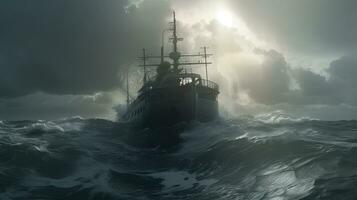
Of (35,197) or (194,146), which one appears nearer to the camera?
(35,197)

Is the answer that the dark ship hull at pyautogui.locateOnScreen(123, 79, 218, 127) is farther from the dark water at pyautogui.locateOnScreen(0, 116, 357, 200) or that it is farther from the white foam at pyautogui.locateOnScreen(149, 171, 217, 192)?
the white foam at pyautogui.locateOnScreen(149, 171, 217, 192)

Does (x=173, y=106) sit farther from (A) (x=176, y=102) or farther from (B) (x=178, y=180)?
(B) (x=178, y=180)

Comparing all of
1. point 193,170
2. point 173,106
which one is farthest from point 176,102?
point 193,170

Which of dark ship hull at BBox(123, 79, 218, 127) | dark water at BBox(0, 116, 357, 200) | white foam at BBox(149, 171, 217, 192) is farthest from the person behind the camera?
dark ship hull at BBox(123, 79, 218, 127)

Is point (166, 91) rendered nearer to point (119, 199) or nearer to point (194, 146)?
point (194, 146)

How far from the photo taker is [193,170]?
71.6 feet

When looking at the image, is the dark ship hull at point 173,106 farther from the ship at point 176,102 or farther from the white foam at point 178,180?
the white foam at point 178,180

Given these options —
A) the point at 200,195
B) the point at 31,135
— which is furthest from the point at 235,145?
the point at 31,135

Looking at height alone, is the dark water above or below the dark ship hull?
below

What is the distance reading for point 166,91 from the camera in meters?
47.2

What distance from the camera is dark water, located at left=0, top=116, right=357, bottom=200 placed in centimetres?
1459

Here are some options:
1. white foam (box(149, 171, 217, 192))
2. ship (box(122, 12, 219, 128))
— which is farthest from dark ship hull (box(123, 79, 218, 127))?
white foam (box(149, 171, 217, 192))

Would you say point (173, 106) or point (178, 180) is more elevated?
point (173, 106)

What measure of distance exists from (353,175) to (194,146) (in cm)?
1707
